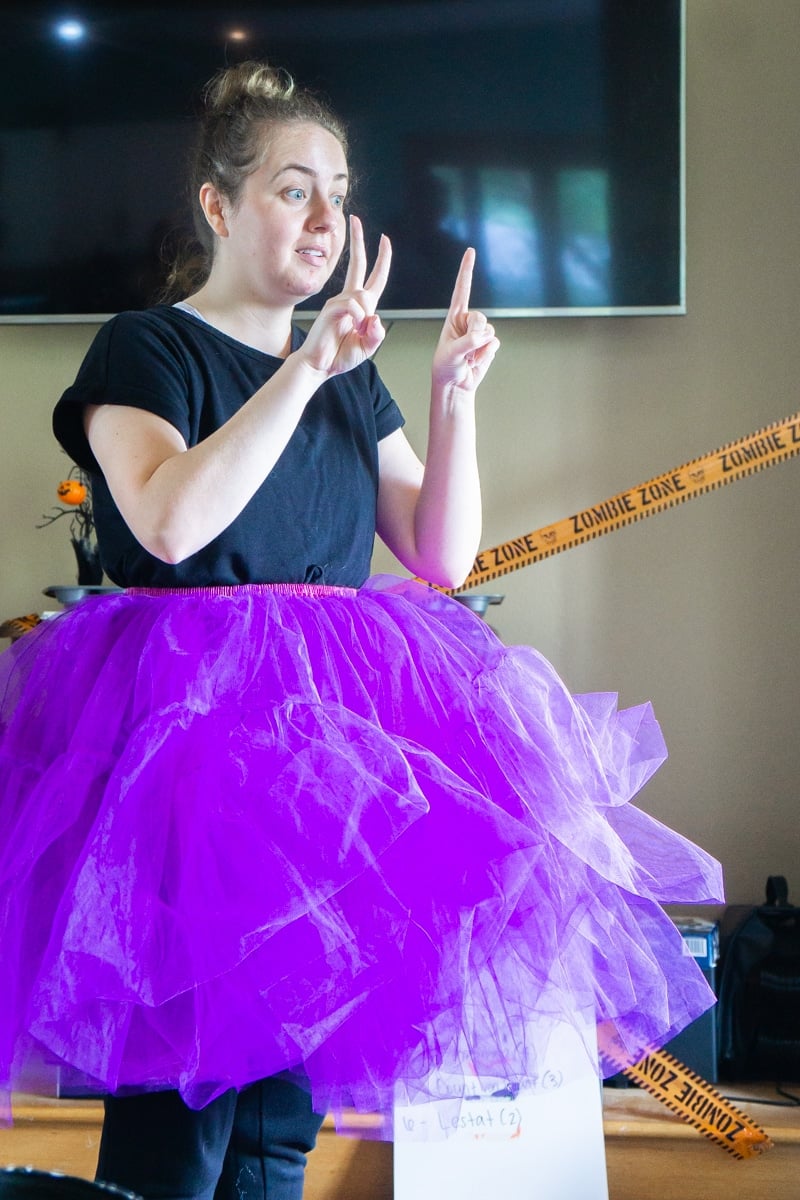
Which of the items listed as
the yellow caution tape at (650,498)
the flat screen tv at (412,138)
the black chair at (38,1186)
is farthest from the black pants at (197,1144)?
the flat screen tv at (412,138)

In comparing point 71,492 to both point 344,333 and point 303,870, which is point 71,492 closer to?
point 344,333

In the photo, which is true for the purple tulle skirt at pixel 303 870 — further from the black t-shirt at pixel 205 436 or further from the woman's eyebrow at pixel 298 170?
the woman's eyebrow at pixel 298 170

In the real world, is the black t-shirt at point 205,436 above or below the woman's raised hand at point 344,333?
below

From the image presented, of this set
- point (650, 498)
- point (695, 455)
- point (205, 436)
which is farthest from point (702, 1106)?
point (205, 436)

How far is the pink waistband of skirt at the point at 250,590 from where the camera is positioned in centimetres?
103

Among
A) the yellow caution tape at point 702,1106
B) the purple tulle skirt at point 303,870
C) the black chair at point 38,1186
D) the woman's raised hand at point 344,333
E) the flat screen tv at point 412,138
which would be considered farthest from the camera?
the flat screen tv at point 412,138

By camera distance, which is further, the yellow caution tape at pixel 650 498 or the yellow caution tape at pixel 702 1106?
the yellow caution tape at pixel 650 498

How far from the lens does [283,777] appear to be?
2.86 ft

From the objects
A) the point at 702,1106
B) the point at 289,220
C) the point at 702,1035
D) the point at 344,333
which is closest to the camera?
the point at 344,333

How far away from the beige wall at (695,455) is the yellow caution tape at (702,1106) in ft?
2.09

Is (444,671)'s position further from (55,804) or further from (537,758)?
(55,804)

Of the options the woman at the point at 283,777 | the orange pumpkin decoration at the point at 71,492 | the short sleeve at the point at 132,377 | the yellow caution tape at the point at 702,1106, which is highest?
the short sleeve at the point at 132,377

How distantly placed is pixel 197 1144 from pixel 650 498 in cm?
172

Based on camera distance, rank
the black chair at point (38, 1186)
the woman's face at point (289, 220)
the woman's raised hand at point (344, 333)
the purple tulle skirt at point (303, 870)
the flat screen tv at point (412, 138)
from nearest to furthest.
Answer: the black chair at point (38, 1186)
the purple tulle skirt at point (303, 870)
the woman's raised hand at point (344, 333)
the woman's face at point (289, 220)
the flat screen tv at point (412, 138)
